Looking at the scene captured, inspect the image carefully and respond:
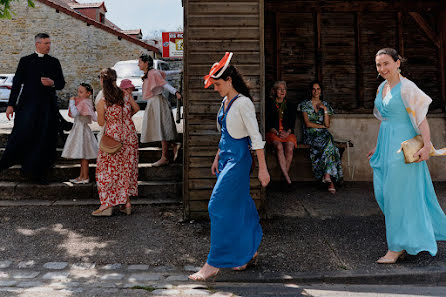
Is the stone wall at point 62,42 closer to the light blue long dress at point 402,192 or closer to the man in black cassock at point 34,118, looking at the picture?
the man in black cassock at point 34,118

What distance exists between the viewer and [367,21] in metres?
8.60

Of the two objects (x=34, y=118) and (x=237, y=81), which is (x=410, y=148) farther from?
(x=34, y=118)

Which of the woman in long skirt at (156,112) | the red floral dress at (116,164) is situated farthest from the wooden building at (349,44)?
the red floral dress at (116,164)

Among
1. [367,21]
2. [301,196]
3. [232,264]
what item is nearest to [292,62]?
[367,21]

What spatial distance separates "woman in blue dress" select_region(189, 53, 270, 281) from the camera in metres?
4.20

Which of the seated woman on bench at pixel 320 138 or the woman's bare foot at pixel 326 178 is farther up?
the seated woman on bench at pixel 320 138

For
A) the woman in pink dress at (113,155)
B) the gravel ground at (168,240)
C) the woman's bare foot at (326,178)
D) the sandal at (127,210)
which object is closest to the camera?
the gravel ground at (168,240)

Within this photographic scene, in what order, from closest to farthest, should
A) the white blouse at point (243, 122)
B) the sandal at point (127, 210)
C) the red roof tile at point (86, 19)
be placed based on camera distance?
the white blouse at point (243, 122) → the sandal at point (127, 210) → the red roof tile at point (86, 19)

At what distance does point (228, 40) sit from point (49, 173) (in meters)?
3.56

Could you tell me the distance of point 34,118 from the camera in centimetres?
728

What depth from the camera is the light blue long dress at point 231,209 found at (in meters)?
4.21

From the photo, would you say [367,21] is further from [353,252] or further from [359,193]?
[353,252]

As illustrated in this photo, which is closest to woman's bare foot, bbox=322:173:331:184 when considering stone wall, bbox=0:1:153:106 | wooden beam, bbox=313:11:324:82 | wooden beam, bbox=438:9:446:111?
wooden beam, bbox=313:11:324:82

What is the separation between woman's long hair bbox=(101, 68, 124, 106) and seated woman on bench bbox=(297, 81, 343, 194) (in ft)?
10.9
